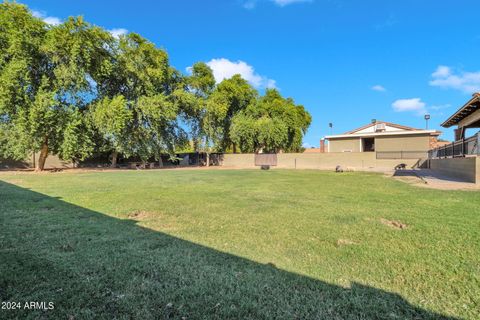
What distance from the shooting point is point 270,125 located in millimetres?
31141

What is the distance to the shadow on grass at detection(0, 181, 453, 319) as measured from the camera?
2125mm

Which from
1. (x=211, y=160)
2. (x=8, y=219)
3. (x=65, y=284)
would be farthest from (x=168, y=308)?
(x=211, y=160)

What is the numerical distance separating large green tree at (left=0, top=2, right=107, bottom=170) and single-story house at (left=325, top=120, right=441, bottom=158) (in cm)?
2446

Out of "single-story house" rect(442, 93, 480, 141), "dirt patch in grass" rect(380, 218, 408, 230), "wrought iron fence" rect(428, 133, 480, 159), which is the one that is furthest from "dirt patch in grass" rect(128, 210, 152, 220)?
"single-story house" rect(442, 93, 480, 141)

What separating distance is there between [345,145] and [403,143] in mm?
5637

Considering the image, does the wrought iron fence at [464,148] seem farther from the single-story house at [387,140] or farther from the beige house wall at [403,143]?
the beige house wall at [403,143]

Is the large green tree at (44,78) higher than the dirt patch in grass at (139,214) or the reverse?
higher

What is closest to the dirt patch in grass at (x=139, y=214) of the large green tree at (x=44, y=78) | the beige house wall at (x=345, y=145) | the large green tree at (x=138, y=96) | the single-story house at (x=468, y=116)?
the single-story house at (x=468, y=116)

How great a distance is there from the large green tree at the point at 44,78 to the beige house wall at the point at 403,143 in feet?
88.4

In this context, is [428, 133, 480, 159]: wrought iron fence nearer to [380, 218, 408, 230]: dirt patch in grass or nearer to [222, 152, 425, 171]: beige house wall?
[380, 218, 408, 230]: dirt patch in grass

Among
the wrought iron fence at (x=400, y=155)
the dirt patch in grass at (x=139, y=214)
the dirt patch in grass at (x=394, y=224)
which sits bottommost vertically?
the dirt patch in grass at (x=394, y=224)

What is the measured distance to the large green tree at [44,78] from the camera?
16.7m

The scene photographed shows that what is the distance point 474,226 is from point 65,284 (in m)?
5.71

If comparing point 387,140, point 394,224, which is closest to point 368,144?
point 387,140
